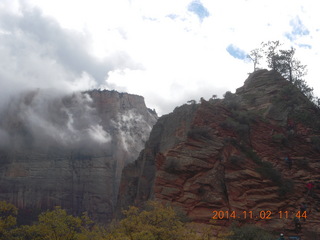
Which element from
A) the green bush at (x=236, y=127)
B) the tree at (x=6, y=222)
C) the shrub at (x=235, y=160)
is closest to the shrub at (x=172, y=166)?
the shrub at (x=235, y=160)

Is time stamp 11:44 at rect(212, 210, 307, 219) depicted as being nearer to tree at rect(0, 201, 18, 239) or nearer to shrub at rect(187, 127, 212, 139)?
shrub at rect(187, 127, 212, 139)

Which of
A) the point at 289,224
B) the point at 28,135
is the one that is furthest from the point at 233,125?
the point at 28,135

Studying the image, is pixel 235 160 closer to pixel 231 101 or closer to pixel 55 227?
pixel 231 101

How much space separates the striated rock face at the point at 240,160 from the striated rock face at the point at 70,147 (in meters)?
42.7

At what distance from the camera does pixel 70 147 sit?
7644 cm

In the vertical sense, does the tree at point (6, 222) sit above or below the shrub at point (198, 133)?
below

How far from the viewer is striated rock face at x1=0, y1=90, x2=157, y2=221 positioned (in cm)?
6975

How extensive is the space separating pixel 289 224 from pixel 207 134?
8.31m

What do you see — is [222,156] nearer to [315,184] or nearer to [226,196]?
[226,196]

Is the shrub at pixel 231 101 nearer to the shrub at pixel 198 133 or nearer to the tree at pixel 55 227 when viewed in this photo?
the shrub at pixel 198 133

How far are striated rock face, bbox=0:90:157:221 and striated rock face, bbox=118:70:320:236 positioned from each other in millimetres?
42681

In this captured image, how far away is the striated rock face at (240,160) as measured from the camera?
2346cm

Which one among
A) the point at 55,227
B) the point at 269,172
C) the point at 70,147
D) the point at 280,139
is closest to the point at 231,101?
the point at 280,139

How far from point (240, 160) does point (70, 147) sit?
56881 mm
